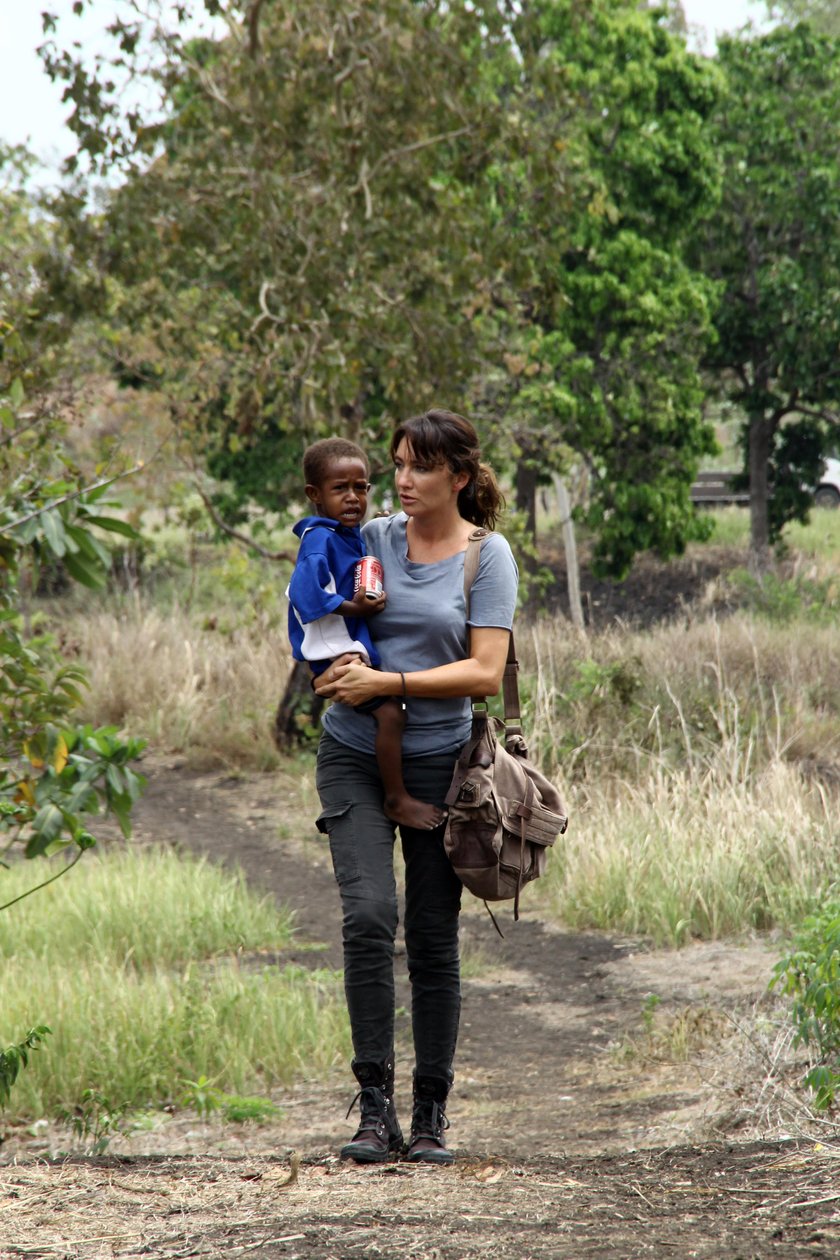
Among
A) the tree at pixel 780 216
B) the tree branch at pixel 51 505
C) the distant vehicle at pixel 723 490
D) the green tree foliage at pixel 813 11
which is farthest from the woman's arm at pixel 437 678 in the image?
the green tree foliage at pixel 813 11

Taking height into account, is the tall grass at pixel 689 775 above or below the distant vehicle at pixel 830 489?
below

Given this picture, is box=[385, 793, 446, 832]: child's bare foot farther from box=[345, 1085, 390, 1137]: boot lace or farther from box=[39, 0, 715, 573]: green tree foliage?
box=[39, 0, 715, 573]: green tree foliage

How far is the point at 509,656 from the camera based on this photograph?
3.83 metres

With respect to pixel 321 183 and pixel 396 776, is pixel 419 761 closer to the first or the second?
pixel 396 776

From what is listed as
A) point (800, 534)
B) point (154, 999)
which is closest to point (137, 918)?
point (154, 999)

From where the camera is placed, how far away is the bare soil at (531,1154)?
9.70ft

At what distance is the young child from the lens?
A: 3529 mm

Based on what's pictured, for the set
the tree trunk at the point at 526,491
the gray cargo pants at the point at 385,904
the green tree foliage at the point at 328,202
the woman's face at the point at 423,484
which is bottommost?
the gray cargo pants at the point at 385,904

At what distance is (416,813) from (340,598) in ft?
1.85

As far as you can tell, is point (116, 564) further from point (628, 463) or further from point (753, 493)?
point (753, 493)

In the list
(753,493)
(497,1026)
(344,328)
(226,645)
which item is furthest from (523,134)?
(753,493)

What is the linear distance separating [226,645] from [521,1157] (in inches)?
362

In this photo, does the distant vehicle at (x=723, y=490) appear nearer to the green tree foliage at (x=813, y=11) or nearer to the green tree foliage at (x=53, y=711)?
the green tree foliage at (x=813, y=11)

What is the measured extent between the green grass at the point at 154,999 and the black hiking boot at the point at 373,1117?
4.94ft
